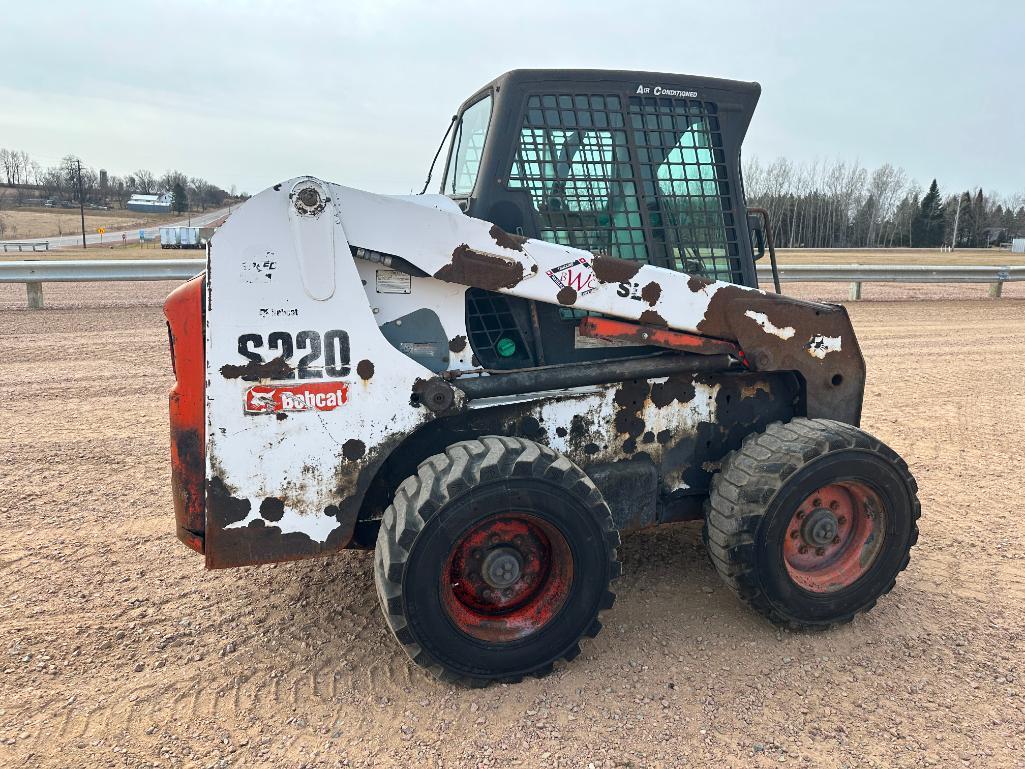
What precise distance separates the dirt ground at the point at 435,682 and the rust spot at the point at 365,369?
124 cm

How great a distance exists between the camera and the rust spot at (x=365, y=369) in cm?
298

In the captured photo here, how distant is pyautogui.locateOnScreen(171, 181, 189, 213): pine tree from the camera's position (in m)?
89.2

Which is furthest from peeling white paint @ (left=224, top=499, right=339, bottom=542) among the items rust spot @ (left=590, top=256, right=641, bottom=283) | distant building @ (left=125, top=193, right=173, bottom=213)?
distant building @ (left=125, top=193, right=173, bottom=213)

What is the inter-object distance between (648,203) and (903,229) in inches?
3495

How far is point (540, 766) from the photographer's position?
2.64m

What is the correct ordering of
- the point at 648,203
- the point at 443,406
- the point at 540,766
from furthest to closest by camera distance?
the point at 648,203 → the point at 443,406 → the point at 540,766

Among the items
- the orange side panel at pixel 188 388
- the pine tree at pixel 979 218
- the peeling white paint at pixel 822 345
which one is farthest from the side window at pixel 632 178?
the pine tree at pixel 979 218

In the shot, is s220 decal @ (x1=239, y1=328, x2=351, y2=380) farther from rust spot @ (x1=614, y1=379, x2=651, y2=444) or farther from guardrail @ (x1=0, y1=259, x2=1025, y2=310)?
guardrail @ (x1=0, y1=259, x2=1025, y2=310)

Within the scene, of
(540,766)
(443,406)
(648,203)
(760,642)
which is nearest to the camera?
(540,766)

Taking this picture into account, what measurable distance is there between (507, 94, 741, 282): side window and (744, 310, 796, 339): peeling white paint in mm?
405

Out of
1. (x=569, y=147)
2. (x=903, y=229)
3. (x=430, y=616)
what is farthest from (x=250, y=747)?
(x=903, y=229)

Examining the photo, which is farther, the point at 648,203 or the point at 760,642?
the point at 648,203

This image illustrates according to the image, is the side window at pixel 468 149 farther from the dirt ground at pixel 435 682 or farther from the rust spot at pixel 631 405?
the dirt ground at pixel 435 682

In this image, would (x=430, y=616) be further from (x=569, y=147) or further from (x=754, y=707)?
(x=569, y=147)
